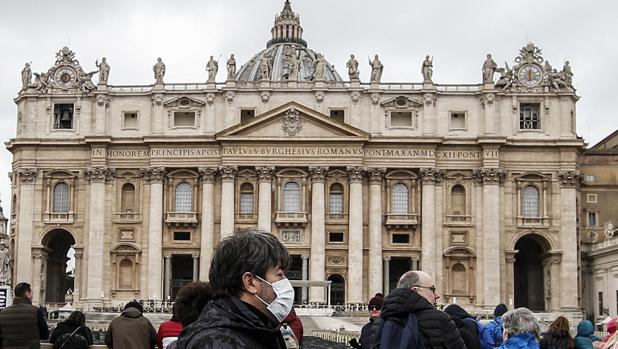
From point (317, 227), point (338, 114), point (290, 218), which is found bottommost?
point (317, 227)

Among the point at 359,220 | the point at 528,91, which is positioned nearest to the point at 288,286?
the point at 359,220

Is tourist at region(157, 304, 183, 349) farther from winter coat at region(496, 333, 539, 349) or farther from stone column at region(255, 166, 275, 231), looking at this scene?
stone column at region(255, 166, 275, 231)

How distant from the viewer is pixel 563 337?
43.6 ft

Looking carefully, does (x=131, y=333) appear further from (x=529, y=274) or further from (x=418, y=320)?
(x=529, y=274)

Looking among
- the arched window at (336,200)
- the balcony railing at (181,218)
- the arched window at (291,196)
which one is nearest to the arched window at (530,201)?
the arched window at (336,200)

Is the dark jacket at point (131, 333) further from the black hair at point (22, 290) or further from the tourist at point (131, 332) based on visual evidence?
the black hair at point (22, 290)

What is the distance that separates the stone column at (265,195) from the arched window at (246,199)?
1200 millimetres

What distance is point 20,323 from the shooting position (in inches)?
542

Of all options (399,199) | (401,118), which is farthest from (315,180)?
(401,118)

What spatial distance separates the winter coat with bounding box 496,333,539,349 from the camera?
413 inches

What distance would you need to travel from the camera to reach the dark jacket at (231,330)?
18.3 feet

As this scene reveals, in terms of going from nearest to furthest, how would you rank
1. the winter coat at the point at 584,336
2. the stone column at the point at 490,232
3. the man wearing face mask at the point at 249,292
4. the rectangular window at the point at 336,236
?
the man wearing face mask at the point at 249,292 < the winter coat at the point at 584,336 < the stone column at the point at 490,232 < the rectangular window at the point at 336,236

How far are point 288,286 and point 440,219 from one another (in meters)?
67.0

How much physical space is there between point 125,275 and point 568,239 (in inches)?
1245
